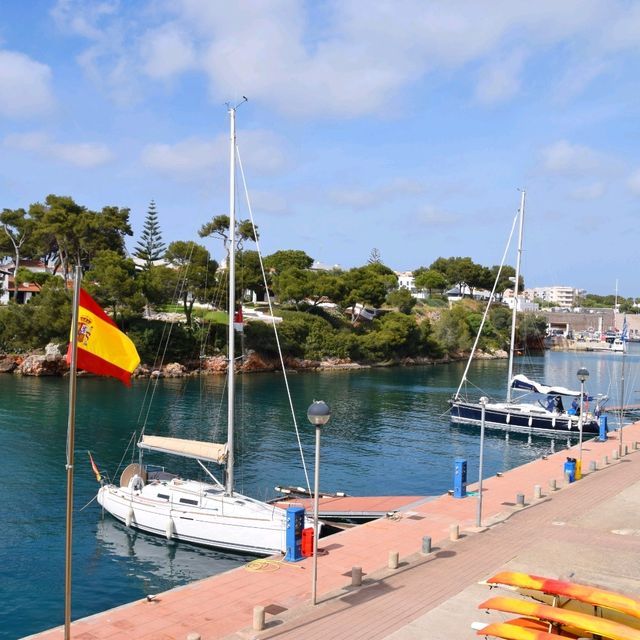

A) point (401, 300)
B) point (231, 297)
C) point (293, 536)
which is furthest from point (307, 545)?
point (401, 300)

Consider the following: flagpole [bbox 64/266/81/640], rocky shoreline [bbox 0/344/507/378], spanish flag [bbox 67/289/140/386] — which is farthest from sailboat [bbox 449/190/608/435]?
flagpole [bbox 64/266/81/640]

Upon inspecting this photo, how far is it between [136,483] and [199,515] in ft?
12.3

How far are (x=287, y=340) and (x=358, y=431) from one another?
4054 centimetres

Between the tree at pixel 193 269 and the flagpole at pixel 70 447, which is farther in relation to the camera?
the tree at pixel 193 269

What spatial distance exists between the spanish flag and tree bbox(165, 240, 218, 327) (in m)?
59.4

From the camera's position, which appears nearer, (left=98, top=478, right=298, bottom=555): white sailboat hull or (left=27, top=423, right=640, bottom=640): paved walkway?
(left=27, top=423, right=640, bottom=640): paved walkway

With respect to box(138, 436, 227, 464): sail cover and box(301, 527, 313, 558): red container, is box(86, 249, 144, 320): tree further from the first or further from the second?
box(301, 527, 313, 558): red container

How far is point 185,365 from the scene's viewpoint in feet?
248

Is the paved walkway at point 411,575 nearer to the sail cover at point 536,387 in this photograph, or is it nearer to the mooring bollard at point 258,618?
the mooring bollard at point 258,618

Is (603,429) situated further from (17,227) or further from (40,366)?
(17,227)

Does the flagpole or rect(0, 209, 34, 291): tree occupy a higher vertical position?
rect(0, 209, 34, 291): tree

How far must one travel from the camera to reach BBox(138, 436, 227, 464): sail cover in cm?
2284

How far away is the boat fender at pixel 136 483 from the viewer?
23297 millimetres

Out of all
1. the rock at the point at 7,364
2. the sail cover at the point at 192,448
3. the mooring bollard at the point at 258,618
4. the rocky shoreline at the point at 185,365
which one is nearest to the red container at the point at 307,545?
the mooring bollard at the point at 258,618
